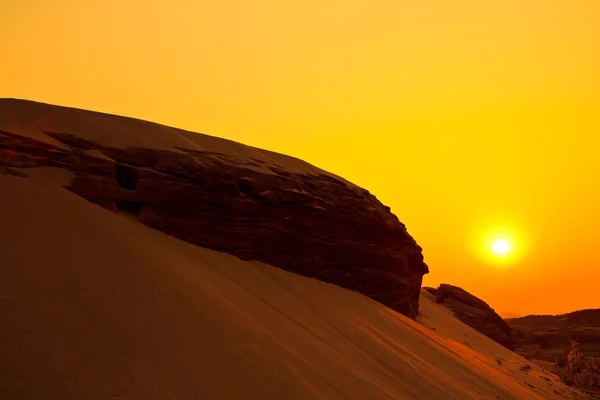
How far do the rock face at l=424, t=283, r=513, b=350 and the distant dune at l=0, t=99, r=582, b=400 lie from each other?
48.3ft

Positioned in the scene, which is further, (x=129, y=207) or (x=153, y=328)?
(x=129, y=207)

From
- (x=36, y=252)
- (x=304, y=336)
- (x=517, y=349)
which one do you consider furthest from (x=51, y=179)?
(x=517, y=349)

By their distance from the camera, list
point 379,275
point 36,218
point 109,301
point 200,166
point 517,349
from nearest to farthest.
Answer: point 109,301
point 36,218
point 200,166
point 379,275
point 517,349

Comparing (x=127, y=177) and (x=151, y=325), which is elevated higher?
(x=127, y=177)

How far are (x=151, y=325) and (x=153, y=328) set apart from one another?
48 millimetres

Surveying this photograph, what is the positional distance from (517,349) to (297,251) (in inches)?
884

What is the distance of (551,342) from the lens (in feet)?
95.9

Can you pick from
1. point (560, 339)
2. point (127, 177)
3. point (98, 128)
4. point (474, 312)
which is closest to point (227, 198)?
point (127, 177)

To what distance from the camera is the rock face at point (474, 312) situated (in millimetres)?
22250

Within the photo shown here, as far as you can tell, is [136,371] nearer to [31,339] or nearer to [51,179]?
[31,339]

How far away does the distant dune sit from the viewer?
3.58m

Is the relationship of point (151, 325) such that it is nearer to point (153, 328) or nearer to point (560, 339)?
point (153, 328)

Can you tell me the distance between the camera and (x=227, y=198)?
9.38 metres

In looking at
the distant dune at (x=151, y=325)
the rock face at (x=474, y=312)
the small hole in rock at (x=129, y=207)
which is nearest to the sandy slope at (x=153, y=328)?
the distant dune at (x=151, y=325)
